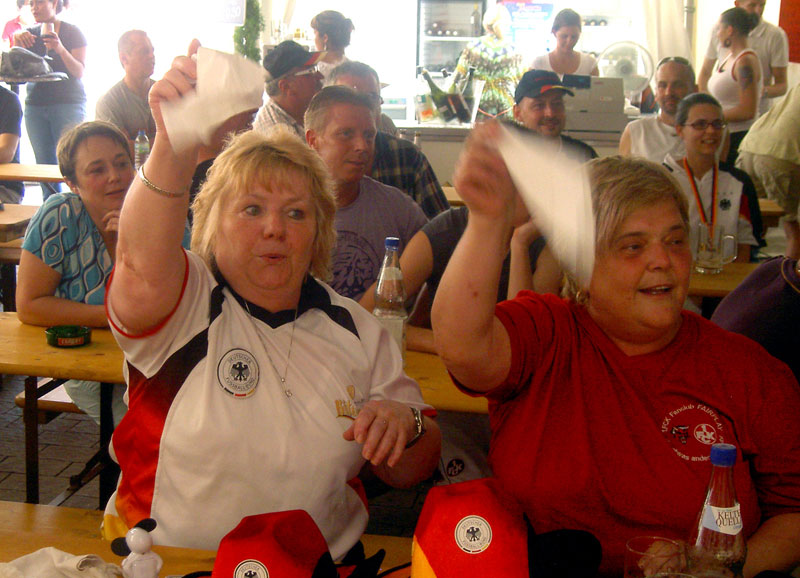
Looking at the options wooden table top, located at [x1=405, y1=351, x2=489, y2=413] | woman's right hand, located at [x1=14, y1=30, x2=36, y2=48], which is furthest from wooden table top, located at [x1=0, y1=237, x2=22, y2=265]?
wooden table top, located at [x1=405, y1=351, x2=489, y2=413]

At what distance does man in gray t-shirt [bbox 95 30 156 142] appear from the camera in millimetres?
5699

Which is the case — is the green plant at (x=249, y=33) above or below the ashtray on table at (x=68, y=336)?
above

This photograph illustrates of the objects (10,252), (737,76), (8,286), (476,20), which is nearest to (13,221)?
(10,252)

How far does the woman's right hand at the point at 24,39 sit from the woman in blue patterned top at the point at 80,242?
3.89 m

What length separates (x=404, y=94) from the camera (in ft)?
32.9

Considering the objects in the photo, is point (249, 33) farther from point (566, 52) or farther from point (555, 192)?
point (555, 192)

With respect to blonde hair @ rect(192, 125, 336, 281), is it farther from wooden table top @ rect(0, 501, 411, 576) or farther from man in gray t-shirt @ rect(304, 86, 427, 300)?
man in gray t-shirt @ rect(304, 86, 427, 300)

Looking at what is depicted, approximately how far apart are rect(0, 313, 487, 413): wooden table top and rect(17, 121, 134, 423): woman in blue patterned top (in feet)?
0.36

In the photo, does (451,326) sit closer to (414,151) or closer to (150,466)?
(150,466)

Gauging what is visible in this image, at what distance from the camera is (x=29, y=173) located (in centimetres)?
530

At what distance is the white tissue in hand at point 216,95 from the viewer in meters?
1.14

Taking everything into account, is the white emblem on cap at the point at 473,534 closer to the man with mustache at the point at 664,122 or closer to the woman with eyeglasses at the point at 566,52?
the man with mustache at the point at 664,122

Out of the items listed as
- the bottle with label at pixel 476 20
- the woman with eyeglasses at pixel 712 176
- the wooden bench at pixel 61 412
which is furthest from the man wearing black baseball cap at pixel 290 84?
the bottle with label at pixel 476 20

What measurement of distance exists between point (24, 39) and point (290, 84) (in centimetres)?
325
